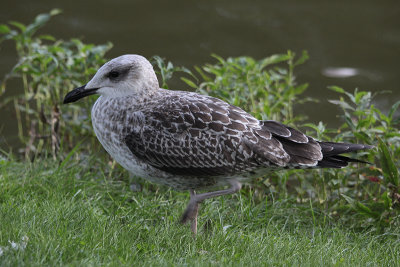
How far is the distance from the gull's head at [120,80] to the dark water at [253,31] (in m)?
4.57

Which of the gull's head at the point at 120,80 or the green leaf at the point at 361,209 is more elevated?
the gull's head at the point at 120,80

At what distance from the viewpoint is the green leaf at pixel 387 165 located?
18.0 ft

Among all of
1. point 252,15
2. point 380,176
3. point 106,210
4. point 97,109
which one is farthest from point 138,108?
point 252,15

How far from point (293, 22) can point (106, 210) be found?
21.7 feet

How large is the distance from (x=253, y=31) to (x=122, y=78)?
19.8 ft

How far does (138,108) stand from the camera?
515 centimetres

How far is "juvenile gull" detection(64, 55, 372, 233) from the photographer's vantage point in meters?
5.03

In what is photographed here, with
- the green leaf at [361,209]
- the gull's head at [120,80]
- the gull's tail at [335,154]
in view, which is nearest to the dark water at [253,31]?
the green leaf at [361,209]

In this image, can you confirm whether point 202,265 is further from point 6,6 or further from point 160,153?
point 6,6

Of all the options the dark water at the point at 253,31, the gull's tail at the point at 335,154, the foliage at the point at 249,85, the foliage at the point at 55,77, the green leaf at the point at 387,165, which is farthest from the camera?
the dark water at the point at 253,31

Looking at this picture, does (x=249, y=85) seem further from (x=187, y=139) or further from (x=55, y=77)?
(x=55, y=77)

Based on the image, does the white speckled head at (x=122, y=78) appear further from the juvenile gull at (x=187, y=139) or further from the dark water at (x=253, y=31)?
the dark water at (x=253, y=31)

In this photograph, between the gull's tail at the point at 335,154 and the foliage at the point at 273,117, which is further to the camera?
the foliage at the point at 273,117

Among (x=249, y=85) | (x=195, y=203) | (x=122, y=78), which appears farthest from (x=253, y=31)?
(x=195, y=203)
